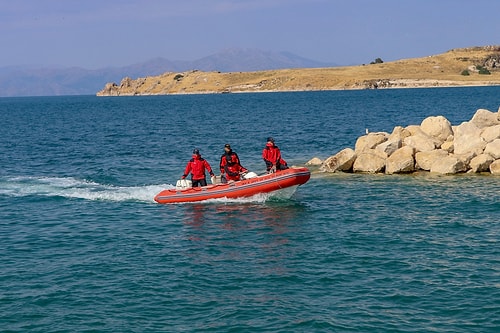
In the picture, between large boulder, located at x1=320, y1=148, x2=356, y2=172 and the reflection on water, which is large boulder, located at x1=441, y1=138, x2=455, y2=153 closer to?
large boulder, located at x1=320, y1=148, x2=356, y2=172

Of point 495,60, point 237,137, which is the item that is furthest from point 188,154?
point 495,60

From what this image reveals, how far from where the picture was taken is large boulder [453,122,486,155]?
31938 mm

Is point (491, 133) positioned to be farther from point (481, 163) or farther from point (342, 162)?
point (342, 162)

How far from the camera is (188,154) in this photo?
46.0 m

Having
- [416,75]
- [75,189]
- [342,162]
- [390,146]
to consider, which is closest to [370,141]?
[390,146]

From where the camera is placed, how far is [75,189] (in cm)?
3150

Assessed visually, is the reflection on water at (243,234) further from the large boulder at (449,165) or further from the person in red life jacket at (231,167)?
the large boulder at (449,165)

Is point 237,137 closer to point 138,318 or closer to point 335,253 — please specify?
point 335,253

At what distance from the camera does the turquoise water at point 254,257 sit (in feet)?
47.4

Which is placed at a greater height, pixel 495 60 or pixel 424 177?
pixel 495 60

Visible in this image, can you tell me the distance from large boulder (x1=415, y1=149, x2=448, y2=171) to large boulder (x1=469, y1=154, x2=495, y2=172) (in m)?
1.54

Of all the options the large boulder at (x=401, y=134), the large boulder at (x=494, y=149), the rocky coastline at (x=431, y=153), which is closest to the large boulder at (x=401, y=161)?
the rocky coastline at (x=431, y=153)

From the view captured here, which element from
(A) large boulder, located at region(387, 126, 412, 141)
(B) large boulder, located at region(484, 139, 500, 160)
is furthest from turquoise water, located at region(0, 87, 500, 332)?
(A) large boulder, located at region(387, 126, 412, 141)

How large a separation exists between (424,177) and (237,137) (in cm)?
2887
